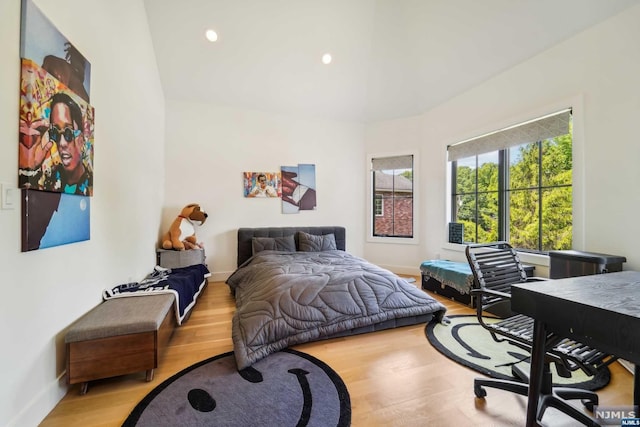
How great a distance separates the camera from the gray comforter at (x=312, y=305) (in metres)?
1.92

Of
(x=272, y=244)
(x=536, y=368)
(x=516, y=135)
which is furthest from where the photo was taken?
(x=272, y=244)

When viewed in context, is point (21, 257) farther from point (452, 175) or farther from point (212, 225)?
point (452, 175)

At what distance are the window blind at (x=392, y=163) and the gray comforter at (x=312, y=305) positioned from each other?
2.42m

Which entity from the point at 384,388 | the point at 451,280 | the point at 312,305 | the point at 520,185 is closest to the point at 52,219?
the point at 312,305

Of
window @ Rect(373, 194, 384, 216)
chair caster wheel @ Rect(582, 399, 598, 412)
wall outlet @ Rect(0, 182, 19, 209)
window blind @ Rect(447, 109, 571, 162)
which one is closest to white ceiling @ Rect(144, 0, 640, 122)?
window blind @ Rect(447, 109, 571, 162)

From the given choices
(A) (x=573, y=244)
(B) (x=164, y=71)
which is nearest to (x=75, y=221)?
(B) (x=164, y=71)

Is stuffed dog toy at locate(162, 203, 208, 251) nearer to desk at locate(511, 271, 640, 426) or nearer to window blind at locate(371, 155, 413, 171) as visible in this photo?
window blind at locate(371, 155, 413, 171)

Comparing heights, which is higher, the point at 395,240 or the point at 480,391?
the point at 395,240

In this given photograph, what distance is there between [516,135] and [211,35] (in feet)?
12.7

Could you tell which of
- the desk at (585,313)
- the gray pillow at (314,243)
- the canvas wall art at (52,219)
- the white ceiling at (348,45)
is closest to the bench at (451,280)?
the gray pillow at (314,243)

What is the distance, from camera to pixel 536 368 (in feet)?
3.51

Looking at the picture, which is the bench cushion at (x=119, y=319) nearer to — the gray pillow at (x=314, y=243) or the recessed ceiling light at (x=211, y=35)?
the gray pillow at (x=314, y=243)

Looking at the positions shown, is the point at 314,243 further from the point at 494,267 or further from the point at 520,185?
the point at 520,185

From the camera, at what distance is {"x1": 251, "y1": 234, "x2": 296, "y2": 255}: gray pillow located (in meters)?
3.84
